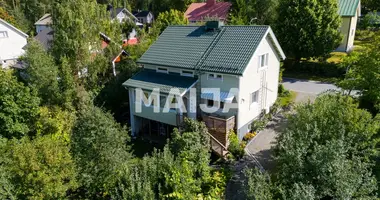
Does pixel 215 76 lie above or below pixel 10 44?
below

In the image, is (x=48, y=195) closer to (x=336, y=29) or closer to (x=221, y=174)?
(x=221, y=174)

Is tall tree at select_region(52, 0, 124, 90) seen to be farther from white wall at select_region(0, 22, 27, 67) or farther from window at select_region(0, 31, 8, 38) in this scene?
window at select_region(0, 31, 8, 38)

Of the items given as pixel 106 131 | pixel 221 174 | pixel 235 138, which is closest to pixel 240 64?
pixel 235 138

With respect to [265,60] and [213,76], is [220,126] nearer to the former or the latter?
[213,76]

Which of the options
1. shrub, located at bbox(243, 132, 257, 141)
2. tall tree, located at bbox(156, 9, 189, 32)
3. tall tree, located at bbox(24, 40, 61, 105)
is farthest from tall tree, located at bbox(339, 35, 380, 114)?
tall tree, located at bbox(156, 9, 189, 32)

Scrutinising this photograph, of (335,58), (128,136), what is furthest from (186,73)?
(335,58)

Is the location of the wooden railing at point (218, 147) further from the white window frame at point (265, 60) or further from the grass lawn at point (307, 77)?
the grass lawn at point (307, 77)

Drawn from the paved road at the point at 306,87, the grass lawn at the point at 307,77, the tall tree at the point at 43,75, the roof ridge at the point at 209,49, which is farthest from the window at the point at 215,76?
the grass lawn at the point at 307,77
